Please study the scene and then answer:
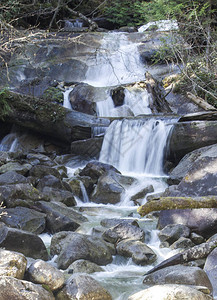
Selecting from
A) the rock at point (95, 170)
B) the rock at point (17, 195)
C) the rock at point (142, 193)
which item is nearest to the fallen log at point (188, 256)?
the rock at point (17, 195)

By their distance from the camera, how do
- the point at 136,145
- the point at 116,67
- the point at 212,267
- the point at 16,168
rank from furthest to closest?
1. the point at 116,67
2. the point at 136,145
3. the point at 16,168
4. the point at 212,267

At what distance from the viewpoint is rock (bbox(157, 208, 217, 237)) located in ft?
19.2

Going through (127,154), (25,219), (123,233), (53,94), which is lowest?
(127,154)

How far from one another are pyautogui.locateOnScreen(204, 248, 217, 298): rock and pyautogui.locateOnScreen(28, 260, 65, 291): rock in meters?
1.67

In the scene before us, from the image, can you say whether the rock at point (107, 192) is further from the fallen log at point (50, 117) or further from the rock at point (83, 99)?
the rock at point (83, 99)

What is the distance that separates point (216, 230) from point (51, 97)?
10.1 metres

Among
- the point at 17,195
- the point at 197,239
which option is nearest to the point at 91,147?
the point at 17,195

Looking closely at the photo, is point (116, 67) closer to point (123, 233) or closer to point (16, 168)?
point (16, 168)

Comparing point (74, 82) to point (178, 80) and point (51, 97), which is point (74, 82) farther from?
point (178, 80)

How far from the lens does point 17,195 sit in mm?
7164

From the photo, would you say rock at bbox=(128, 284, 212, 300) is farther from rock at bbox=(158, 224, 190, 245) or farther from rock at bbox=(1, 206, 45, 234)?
rock at bbox=(1, 206, 45, 234)

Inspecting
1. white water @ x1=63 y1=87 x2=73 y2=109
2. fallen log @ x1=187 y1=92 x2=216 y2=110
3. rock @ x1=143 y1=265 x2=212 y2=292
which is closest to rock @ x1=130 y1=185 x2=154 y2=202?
rock @ x1=143 y1=265 x2=212 y2=292

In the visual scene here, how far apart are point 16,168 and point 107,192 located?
2358mm

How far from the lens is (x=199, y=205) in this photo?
5738 mm
